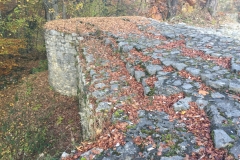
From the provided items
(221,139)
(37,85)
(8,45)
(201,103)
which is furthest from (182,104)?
(8,45)

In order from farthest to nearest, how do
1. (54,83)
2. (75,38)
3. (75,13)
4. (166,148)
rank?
(75,13) → (54,83) → (75,38) → (166,148)

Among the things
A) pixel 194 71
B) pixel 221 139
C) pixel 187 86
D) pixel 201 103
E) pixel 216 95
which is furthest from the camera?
pixel 194 71

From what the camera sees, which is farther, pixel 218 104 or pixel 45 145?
pixel 45 145

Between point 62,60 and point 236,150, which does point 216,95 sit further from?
point 62,60

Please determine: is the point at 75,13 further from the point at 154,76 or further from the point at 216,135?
the point at 216,135

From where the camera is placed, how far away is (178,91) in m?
4.14

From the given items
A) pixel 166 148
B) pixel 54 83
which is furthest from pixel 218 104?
pixel 54 83

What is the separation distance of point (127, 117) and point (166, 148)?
944mm

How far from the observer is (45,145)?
7.21 meters

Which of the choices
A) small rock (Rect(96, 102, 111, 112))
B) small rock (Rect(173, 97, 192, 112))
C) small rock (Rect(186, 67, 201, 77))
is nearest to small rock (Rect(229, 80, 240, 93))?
small rock (Rect(186, 67, 201, 77))

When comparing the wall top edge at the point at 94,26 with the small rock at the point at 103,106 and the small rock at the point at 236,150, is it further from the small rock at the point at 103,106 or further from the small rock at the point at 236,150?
the small rock at the point at 236,150

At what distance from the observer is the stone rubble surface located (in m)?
2.88

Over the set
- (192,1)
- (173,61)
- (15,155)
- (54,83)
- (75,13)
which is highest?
(192,1)

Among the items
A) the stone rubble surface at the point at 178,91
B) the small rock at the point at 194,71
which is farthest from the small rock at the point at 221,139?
the small rock at the point at 194,71
